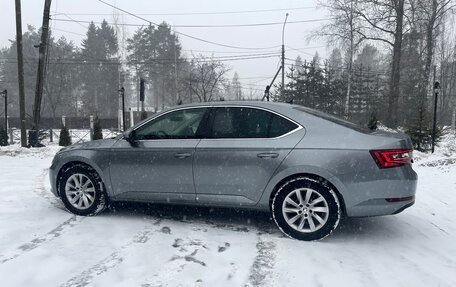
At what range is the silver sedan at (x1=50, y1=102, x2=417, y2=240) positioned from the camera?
4.02 meters

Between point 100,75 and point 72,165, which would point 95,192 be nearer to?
point 72,165

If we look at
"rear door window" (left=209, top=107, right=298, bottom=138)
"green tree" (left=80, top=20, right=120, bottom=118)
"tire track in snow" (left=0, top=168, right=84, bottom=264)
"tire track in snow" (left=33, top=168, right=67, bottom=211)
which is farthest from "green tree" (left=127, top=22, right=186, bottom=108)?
"rear door window" (left=209, top=107, right=298, bottom=138)

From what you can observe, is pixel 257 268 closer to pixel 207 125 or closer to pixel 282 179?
pixel 282 179

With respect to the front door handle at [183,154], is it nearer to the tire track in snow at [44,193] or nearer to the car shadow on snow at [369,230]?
the car shadow on snow at [369,230]

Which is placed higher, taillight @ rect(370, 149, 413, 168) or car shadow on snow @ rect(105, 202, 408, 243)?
taillight @ rect(370, 149, 413, 168)

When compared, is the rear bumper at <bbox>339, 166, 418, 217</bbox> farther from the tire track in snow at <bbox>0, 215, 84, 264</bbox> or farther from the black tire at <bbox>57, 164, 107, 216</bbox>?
the tire track in snow at <bbox>0, 215, 84, 264</bbox>

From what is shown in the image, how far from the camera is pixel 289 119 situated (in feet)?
14.4

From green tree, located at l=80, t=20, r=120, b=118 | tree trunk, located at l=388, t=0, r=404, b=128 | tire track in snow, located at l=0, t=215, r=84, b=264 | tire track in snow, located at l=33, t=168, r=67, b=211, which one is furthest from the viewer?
green tree, located at l=80, t=20, r=120, b=118

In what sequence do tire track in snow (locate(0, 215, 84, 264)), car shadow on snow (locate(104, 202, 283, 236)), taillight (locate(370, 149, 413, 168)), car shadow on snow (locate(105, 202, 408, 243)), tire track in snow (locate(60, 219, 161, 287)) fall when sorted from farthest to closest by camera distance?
1. car shadow on snow (locate(104, 202, 283, 236))
2. car shadow on snow (locate(105, 202, 408, 243))
3. taillight (locate(370, 149, 413, 168))
4. tire track in snow (locate(0, 215, 84, 264))
5. tire track in snow (locate(60, 219, 161, 287))

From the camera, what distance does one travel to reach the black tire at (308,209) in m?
4.10

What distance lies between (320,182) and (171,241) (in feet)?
5.75

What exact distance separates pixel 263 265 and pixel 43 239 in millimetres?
2464

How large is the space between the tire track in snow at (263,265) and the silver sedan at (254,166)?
1.06 feet

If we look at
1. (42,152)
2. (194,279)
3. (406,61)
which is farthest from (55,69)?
(194,279)
